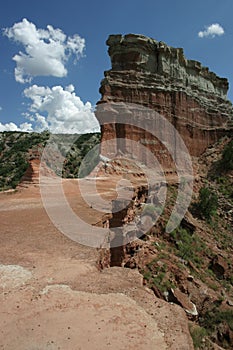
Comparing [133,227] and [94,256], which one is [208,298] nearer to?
[133,227]

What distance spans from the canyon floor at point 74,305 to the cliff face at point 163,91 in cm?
2066

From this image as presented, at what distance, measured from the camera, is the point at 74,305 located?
16.8 feet

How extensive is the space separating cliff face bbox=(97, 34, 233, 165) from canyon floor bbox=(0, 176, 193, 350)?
20664mm

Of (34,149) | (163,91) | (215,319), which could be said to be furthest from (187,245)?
(34,149)

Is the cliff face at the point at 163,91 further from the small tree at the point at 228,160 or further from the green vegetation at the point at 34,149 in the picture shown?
the green vegetation at the point at 34,149

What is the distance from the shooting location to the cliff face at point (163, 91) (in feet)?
95.6

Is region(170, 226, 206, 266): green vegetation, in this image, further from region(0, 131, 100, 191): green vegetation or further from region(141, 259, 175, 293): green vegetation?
region(0, 131, 100, 191): green vegetation

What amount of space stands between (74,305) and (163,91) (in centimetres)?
2893

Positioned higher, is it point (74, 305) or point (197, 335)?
point (74, 305)

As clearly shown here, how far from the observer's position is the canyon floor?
4.30 meters

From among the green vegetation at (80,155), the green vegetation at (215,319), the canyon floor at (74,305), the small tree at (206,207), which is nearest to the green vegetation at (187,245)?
the green vegetation at (215,319)

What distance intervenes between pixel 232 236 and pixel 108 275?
49.0 feet

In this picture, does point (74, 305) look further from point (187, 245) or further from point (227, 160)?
point (227, 160)

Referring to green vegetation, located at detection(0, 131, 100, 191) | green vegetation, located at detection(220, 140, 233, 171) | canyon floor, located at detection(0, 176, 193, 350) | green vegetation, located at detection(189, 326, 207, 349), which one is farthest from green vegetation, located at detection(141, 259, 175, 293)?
green vegetation, located at detection(0, 131, 100, 191)
